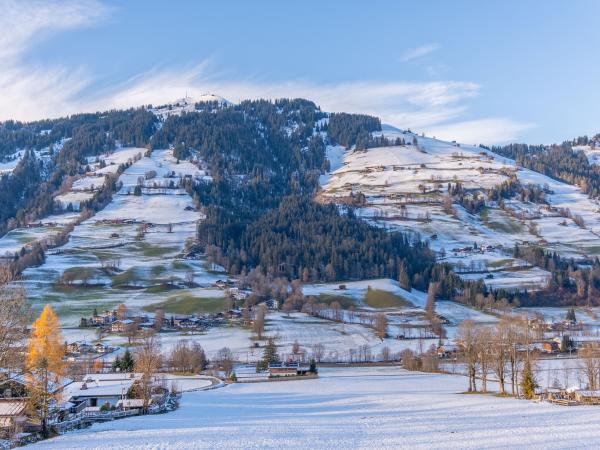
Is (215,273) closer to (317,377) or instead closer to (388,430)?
(317,377)

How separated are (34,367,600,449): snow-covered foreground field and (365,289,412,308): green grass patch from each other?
85.9 meters

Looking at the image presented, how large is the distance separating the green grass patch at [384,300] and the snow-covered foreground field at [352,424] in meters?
85.9

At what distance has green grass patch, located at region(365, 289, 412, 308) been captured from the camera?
6102 inches

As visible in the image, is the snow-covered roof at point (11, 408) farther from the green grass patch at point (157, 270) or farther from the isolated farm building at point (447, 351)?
the green grass patch at point (157, 270)

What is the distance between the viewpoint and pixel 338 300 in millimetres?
155375

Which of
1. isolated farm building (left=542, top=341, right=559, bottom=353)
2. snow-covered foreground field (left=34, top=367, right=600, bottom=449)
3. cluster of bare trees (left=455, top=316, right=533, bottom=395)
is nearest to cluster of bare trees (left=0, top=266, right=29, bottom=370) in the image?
snow-covered foreground field (left=34, top=367, right=600, bottom=449)

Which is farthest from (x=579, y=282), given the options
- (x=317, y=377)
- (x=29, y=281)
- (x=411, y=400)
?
(x=29, y=281)

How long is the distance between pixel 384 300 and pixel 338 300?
465 inches

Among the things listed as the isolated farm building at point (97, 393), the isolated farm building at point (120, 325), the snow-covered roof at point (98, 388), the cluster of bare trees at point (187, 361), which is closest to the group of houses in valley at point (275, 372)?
the cluster of bare trees at point (187, 361)

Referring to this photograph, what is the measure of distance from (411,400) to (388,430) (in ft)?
71.4

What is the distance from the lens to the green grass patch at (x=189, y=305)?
14048 centimetres

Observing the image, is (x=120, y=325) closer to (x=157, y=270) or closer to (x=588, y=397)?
(x=157, y=270)

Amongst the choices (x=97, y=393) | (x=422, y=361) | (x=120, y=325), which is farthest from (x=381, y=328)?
(x=97, y=393)

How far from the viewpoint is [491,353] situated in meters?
69.8
